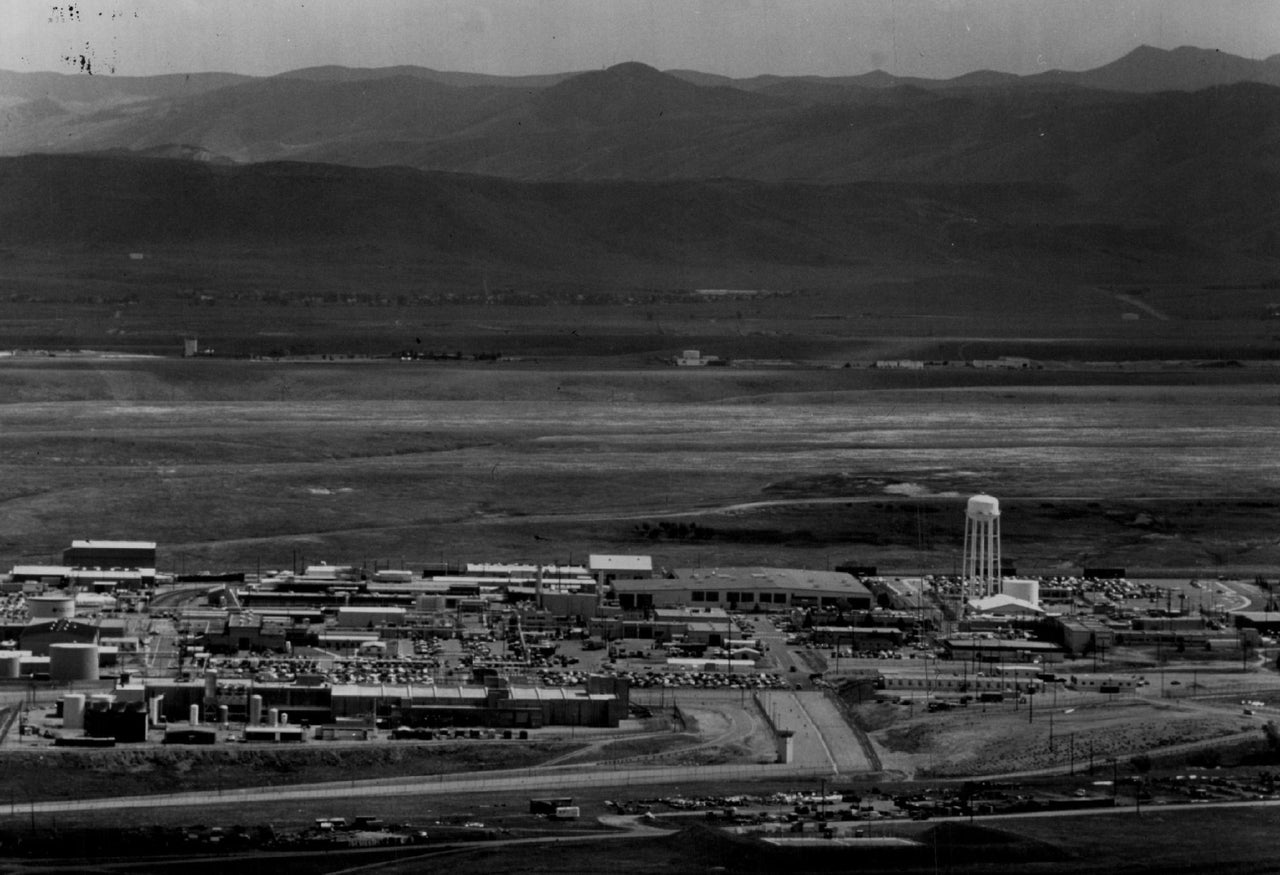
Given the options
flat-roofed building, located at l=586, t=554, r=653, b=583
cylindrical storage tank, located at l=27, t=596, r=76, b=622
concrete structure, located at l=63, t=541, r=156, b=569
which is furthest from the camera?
concrete structure, located at l=63, t=541, r=156, b=569

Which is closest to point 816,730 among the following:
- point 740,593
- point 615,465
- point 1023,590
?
point 740,593

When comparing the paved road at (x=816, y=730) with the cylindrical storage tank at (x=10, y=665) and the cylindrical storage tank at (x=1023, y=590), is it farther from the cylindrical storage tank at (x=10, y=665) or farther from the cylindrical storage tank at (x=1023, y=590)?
the cylindrical storage tank at (x=10, y=665)

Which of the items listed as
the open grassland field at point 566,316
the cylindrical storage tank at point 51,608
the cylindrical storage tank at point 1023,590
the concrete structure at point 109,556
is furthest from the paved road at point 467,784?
the open grassland field at point 566,316

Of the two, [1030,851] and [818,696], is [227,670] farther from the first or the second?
[1030,851]

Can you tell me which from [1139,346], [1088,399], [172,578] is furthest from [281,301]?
[172,578]

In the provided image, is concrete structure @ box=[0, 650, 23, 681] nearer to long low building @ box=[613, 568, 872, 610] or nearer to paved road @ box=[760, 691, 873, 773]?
paved road @ box=[760, 691, 873, 773]

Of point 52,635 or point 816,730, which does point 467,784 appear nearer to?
point 816,730

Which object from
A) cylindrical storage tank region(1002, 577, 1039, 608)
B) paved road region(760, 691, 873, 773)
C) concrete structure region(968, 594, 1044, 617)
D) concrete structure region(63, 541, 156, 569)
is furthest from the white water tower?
concrete structure region(63, 541, 156, 569)
